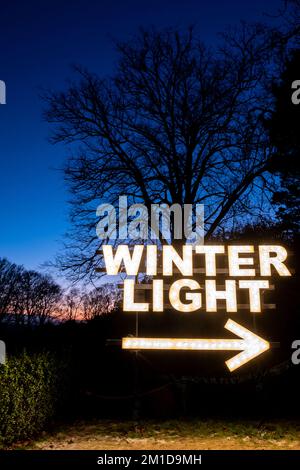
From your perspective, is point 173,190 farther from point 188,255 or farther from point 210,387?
point 210,387

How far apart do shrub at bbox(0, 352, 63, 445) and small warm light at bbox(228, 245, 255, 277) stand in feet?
18.4

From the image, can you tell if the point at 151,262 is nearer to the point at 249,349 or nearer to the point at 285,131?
the point at 249,349

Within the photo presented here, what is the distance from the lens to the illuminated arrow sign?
10.2 m

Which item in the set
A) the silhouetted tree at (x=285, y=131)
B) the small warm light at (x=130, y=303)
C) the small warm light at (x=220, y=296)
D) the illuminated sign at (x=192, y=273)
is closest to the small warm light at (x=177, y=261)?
the illuminated sign at (x=192, y=273)

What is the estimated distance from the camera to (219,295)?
37.0 feet

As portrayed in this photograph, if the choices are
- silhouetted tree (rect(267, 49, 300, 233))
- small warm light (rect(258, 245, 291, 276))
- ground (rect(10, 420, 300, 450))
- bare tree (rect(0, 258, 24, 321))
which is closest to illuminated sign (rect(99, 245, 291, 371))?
small warm light (rect(258, 245, 291, 276))

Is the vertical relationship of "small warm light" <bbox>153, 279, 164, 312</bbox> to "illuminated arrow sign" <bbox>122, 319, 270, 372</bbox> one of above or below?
above

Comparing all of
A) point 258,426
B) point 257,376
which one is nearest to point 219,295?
point 257,376

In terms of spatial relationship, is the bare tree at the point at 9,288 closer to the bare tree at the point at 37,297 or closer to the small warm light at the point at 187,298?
the bare tree at the point at 37,297

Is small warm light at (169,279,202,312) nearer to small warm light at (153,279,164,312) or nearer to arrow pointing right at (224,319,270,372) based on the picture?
small warm light at (153,279,164,312)

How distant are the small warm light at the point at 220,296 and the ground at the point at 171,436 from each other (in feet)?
9.78

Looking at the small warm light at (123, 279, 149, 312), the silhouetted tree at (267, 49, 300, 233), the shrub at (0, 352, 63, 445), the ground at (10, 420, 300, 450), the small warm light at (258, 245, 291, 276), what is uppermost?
the silhouetted tree at (267, 49, 300, 233)

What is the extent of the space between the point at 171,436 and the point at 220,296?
3920 millimetres

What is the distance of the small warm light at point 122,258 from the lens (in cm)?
1131
